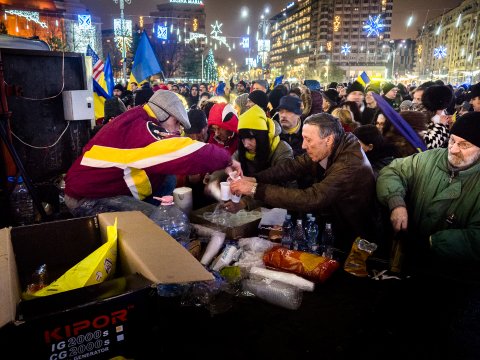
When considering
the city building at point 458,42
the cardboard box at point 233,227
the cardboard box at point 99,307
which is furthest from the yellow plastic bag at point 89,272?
the city building at point 458,42

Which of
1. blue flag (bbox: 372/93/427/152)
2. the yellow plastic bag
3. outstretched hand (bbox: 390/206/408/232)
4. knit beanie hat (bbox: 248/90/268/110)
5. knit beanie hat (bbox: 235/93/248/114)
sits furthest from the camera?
knit beanie hat (bbox: 235/93/248/114)

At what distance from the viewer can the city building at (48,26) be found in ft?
163

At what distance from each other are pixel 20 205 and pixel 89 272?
4868 millimetres

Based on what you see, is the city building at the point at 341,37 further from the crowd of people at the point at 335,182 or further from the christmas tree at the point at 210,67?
the crowd of people at the point at 335,182

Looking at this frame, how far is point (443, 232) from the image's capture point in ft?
9.29

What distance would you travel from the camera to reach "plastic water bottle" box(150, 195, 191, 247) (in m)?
3.02

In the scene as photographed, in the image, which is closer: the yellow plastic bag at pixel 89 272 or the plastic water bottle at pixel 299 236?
the yellow plastic bag at pixel 89 272

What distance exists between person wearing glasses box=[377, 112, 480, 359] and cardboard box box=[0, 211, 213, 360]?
1.54 metres

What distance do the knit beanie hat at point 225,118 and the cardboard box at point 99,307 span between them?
10.6 feet

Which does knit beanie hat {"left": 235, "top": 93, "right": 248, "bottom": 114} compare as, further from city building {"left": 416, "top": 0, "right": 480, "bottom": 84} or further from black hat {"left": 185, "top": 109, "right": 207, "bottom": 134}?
city building {"left": 416, "top": 0, "right": 480, "bottom": 84}

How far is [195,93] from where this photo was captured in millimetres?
17141

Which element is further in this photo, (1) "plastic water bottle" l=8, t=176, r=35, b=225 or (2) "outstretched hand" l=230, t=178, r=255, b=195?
(1) "plastic water bottle" l=8, t=176, r=35, b=225

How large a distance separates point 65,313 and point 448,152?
3124 mm

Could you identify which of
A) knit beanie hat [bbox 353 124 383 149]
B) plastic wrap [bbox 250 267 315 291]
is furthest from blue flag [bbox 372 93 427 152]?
plastic wrap [bbox 250 267 315 291]
